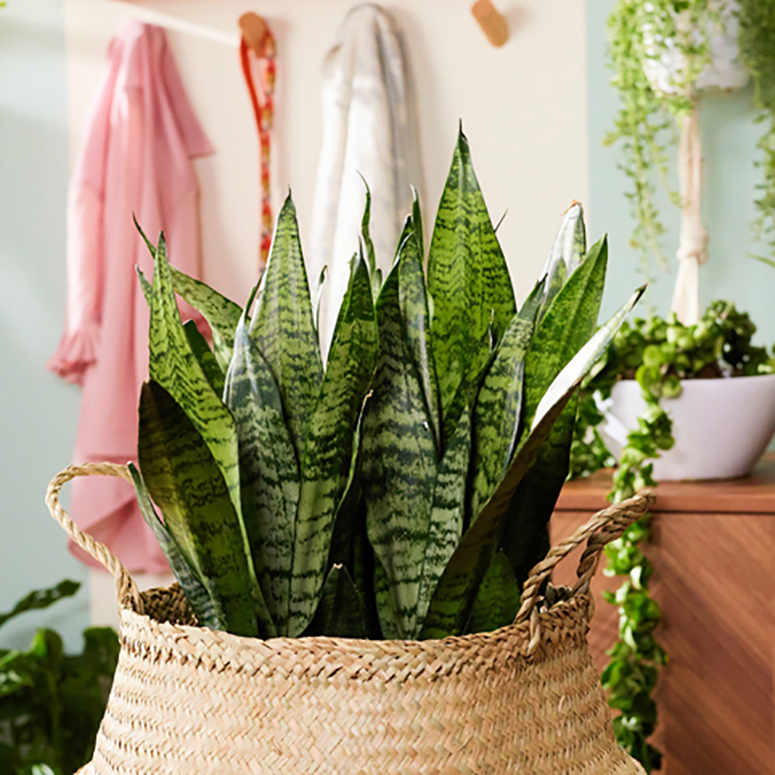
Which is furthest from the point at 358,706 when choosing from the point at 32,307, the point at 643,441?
the point at 32,307

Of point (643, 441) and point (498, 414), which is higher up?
point (498, 414)

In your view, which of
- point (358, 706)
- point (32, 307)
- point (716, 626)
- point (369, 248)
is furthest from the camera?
point (32, 307)

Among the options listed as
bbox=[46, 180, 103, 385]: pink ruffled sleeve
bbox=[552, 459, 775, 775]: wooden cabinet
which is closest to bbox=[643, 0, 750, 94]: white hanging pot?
bbox=[552, 459, 775, 775]: wooden cabinet

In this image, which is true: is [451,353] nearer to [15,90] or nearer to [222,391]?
[222,391]

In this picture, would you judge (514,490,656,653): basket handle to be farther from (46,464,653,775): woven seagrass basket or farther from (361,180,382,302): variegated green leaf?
(361,180,382,302): variegated green leaf

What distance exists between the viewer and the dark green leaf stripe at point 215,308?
476mm

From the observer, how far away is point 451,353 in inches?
18.2

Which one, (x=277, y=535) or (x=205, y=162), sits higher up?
(x=205, y=162)

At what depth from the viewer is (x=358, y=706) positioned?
354 mm

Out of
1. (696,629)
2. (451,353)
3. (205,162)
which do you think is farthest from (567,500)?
(205,162)

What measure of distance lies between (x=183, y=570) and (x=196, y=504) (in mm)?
48

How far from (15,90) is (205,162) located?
0.45m

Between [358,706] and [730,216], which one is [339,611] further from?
[730,216]

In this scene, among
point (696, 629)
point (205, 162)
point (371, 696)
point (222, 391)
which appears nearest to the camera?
point (371, 696)
